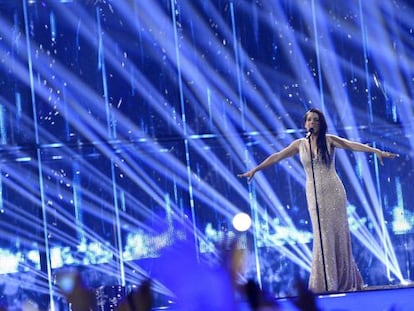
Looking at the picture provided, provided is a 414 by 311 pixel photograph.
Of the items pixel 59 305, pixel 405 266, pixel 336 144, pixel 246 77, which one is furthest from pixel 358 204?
pixel 59 305

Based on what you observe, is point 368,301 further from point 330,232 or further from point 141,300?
point 141,300

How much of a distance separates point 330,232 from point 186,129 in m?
2.10

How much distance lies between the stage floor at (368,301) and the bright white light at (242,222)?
112 inches

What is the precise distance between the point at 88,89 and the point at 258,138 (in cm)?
146

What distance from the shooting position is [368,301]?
4523 mm

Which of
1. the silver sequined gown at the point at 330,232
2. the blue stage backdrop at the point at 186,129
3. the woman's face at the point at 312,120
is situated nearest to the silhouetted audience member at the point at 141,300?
the woman's face at the point at 312,120

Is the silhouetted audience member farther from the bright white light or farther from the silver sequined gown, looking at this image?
the bright white light

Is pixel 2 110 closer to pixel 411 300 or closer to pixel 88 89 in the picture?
pixel 88 89

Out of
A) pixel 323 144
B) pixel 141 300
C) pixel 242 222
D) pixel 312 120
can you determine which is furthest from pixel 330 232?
pixel 141 300

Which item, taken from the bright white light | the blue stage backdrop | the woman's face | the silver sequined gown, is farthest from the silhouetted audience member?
the bright white light

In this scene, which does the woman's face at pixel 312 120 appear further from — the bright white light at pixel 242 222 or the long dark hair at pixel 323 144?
the bright white light at pixel 242 222

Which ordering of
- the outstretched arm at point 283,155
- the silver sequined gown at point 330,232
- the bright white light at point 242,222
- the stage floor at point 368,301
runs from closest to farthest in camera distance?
the stage floor at point 368,301
the silver sequined gown at point 330,232
the outstretched arm at point 283,155
the bright white light at point 242,222

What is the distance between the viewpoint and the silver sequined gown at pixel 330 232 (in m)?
6.26

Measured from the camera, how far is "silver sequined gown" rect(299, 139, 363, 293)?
6.26 meters
